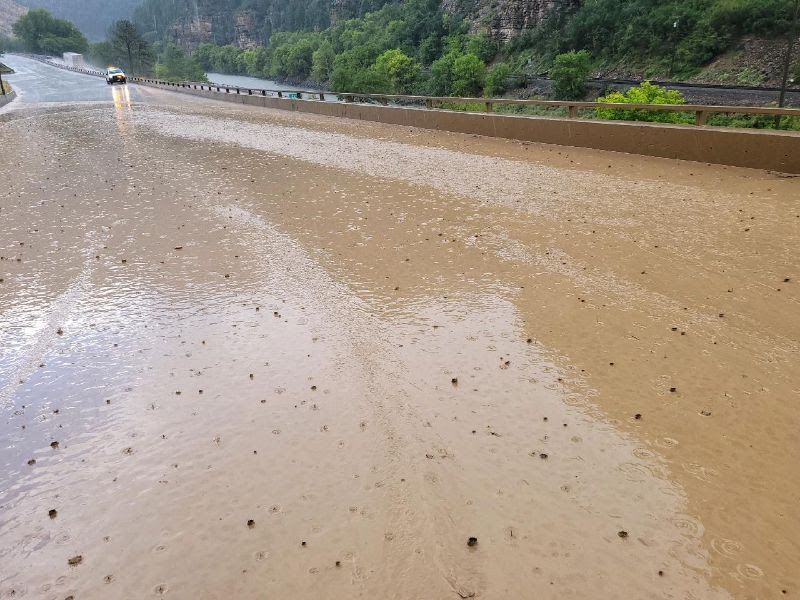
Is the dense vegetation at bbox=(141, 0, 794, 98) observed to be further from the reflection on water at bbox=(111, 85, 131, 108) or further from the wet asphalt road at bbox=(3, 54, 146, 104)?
the reflection on water at bbox=(111, 85, 131, 108)

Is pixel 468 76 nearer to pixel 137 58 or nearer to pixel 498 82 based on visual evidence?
pixel 498 82

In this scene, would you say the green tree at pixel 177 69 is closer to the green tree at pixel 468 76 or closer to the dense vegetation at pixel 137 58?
the dense vegetation at pixel 137 58

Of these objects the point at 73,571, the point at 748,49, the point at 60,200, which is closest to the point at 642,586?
the point at 73,571

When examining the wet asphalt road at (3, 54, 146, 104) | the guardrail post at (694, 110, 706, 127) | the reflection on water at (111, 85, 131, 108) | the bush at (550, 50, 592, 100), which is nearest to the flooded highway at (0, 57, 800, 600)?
the guardrail post at (694, 110, 706, 127)

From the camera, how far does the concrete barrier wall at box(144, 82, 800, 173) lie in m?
11.0

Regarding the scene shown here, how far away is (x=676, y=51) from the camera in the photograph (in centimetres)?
8694

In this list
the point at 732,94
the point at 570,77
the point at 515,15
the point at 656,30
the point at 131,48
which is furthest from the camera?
the point at 131,48

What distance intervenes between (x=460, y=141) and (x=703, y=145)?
688cm

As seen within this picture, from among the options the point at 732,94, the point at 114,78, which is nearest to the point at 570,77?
the point at 732,94

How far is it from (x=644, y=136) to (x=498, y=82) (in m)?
94.4

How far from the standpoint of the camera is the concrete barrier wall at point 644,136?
11.0m

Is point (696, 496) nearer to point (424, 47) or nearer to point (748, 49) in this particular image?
point (748, 49)

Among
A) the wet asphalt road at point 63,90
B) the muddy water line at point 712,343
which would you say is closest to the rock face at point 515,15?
the wet asphalt road at point 63,90

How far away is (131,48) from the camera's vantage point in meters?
162
